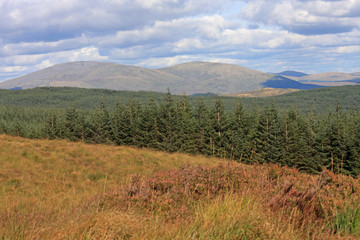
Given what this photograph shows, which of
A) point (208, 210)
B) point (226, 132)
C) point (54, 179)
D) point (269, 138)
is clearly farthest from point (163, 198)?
point (226, 132)

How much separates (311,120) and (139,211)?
69.2 m

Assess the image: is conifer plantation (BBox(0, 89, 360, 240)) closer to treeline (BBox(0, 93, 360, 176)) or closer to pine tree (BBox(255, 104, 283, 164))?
treeline (BBox(0, 93, 360, 176))

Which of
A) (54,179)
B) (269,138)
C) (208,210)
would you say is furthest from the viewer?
(269,138)

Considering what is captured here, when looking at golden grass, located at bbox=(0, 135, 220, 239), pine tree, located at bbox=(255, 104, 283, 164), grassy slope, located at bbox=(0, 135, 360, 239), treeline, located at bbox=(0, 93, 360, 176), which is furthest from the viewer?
pine tree, located at bbox=(255, 104, 283, 164)

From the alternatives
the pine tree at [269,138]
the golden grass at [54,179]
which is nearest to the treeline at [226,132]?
the pine tree at [269,138]

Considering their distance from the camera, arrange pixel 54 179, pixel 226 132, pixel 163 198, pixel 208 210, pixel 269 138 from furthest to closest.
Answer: pixel 226 132, pixel 269 138, pixel 54 179, pixel 163 198, pixel 208 210

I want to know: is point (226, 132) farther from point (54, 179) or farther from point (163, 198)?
point (163, 198)

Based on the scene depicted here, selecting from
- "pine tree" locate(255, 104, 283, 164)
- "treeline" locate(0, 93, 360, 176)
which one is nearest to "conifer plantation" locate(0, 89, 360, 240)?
"treeline" locate(0, 93, 360, 176)

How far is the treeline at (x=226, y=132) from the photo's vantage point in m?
52.1

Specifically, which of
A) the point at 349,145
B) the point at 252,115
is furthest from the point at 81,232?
the point at 252,115

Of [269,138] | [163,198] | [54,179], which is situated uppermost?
[163,198]

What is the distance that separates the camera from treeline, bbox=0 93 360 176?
52.1 meters

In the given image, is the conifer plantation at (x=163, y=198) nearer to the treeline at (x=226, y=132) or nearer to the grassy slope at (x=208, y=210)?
the grassy slope at (x=208, y=210)

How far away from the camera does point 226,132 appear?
58.3 m
